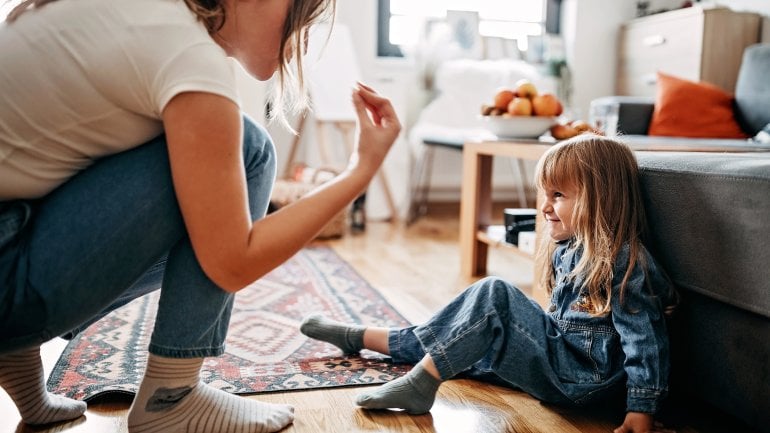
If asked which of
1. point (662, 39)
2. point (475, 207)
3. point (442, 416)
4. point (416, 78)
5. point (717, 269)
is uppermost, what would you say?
point (662, 39)

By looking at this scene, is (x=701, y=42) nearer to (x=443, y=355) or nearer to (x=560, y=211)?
(x=560, y=211)

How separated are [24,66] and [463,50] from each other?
3353 millimetres

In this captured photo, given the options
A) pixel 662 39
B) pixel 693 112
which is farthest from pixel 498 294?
pixel 662 39

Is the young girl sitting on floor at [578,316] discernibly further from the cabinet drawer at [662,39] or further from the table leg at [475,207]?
the cabinet drawer at [662,39]

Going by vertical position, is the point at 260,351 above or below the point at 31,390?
below

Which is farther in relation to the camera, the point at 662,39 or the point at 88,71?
the point at 662,39

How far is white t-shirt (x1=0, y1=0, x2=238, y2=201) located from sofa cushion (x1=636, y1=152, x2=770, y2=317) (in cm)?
70

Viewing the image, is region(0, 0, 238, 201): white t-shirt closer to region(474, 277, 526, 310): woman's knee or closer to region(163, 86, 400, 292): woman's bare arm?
region(163, 86, 400, 292): woman's bare arm

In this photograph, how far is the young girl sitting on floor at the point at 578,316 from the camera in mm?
1076

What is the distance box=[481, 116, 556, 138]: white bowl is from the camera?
2023 millimetres

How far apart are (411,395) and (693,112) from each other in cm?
232

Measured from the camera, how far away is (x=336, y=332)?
140cm

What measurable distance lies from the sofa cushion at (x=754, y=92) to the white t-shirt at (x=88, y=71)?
263 cm

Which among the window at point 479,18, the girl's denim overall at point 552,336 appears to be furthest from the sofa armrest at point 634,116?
the girl's denim overall at point 552,336
